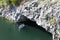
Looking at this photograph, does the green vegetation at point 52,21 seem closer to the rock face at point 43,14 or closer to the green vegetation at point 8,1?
the rock face at point 43,14

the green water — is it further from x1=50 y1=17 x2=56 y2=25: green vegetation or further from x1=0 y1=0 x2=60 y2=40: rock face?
x1=50 y1=17 x2=56 y2=25: green vegetation

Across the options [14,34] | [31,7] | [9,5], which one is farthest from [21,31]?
[9,5]

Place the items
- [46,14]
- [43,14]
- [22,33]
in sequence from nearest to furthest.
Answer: [46,14] < [43,14] < [22,33]

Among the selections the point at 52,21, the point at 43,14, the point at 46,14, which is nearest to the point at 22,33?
the point at 43,14

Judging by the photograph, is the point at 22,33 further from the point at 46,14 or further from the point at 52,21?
the point at 52,21

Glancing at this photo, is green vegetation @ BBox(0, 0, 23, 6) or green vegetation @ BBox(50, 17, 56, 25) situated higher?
green vegetation @ BBox(0, 0, 23, 6)

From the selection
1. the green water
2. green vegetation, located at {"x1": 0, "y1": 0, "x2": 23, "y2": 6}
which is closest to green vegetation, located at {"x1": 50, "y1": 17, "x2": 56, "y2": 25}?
the green water
